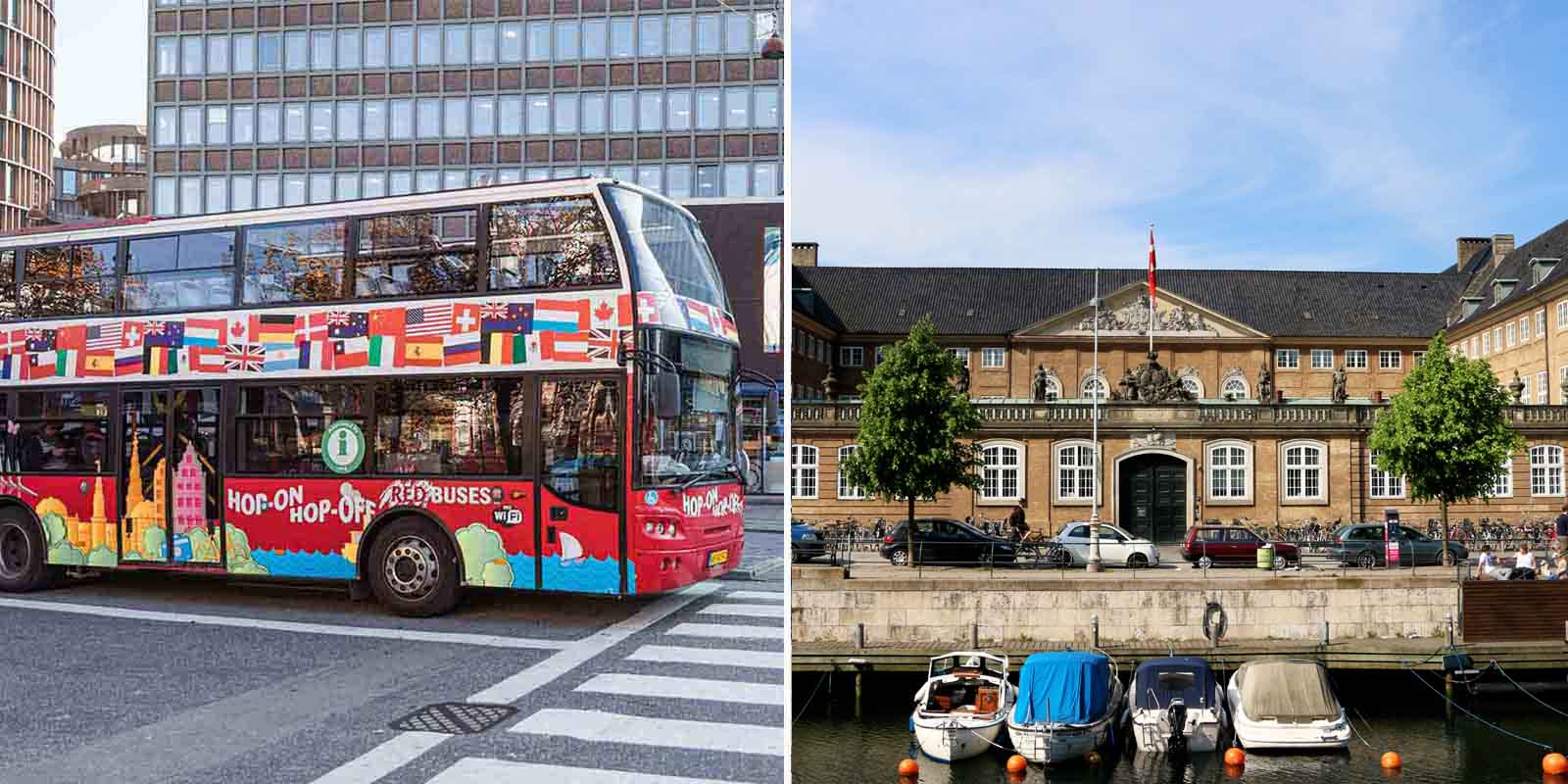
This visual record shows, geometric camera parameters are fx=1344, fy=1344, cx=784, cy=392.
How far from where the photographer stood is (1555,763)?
757 inches

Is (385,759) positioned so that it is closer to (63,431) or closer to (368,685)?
(368,685)

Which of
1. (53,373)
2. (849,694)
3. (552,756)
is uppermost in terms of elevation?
(53,373)

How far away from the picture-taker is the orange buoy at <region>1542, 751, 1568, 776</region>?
757 inches

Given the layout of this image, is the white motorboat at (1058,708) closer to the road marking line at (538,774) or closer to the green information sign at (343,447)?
the green information sign at (343,447)

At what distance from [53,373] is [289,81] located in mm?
2014

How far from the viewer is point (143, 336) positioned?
7.09m

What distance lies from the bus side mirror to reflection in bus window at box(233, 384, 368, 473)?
1.58 m

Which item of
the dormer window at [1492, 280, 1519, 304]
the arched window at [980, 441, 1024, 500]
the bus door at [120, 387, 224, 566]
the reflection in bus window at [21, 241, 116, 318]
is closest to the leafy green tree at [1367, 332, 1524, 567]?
the arched window at [980, 441, 1024, 500]

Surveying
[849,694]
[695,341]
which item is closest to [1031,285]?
[849,694]

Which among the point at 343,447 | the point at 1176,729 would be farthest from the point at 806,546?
the point at 343,447

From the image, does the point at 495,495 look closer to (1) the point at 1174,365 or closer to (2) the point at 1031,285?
(1) the point at 1174,365

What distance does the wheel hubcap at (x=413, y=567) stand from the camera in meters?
7.26

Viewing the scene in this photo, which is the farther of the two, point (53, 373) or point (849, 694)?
point (849, 694)

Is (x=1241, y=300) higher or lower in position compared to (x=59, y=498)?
higher
